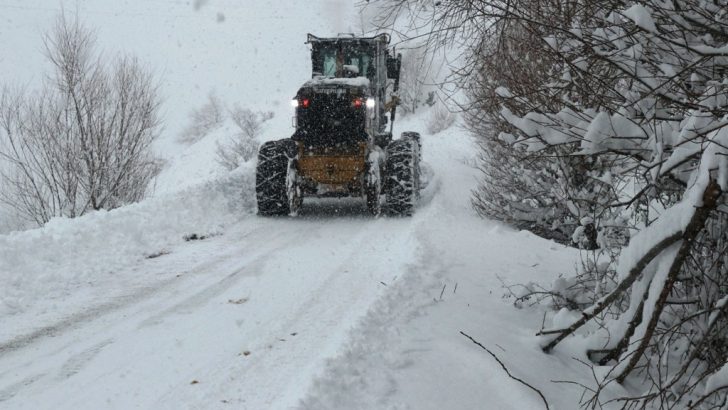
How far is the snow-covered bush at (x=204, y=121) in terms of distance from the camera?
46.7m

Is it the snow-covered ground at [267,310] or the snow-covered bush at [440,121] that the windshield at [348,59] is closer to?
the snow-covered ground at [267,310]

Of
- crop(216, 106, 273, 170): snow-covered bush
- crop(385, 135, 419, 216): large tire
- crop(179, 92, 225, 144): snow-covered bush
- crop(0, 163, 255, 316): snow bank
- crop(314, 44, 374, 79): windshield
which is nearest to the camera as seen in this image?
crop(0, 163, 255, 316): snow bank

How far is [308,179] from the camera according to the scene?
9102 mm

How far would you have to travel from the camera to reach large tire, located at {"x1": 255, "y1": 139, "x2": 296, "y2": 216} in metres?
8.93

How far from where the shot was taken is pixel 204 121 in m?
47.9

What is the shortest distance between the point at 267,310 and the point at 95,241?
9.00 feet

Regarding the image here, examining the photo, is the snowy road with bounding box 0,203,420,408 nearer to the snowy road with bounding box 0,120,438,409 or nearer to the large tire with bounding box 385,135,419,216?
the snowy road with bounding box 0,120,438,409

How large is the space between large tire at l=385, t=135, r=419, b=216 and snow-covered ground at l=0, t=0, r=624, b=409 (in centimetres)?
29

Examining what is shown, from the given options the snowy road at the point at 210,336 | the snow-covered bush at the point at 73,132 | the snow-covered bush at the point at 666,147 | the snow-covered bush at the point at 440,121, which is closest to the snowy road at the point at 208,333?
the snowy road at the point at 210,336

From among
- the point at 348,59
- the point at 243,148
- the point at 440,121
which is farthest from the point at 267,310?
the point at 440,121

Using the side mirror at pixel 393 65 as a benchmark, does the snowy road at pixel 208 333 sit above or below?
below

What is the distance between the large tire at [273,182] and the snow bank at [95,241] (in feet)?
1.59

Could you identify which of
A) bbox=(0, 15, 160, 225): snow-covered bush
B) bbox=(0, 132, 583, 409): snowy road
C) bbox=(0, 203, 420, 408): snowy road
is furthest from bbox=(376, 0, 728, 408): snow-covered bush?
bbox=(0, 15, 160, 225): snow-covered bush

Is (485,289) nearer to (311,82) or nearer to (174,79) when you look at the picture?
(311,82)
